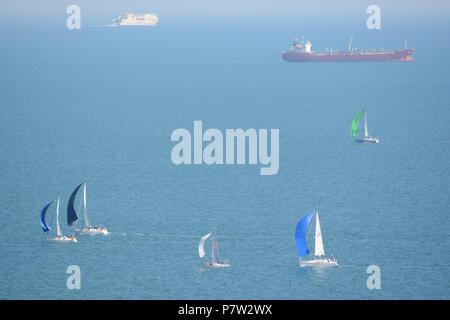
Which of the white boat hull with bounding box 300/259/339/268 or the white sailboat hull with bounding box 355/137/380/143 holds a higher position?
the white sailboat hull with bounding box 355/137/380/143

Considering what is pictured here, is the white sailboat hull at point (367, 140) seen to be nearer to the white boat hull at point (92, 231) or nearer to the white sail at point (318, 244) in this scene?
the white boat hull at point (92, 231)

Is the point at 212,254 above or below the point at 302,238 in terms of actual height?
below

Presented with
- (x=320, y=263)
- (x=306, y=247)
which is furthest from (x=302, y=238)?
(x=320, y=263)

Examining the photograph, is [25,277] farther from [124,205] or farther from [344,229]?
[344,229]

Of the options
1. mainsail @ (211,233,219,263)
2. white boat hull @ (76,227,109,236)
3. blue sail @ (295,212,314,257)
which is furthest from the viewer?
white boat hull @ (76,227,109,236)

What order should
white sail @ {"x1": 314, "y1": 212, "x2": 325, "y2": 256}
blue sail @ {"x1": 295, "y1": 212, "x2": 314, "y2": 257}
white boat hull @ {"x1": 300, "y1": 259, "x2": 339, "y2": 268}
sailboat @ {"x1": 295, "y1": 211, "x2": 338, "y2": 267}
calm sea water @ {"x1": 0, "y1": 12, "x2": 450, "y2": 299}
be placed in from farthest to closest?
white sail @ {"x1": 314, "y1": 212, "x2": 325, "y2": 256} → white boat hull @ {"x1": 300, "y1": 259, "x2": 339, "y2": 268} → sailboat @ {"x1": 295, "y1": 211, "x2": 338, "y2": 267} → blue sail @ {"x1": 295, "y1": 212, "x2": 314, "y2": 257} → calm sea water @ {"x1": 0, "y1": 12, "x2": 450, "y2": 299}

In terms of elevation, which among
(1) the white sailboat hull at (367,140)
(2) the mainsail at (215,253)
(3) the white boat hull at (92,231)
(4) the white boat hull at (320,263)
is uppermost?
(1) the white sailboat hull at (367,140)

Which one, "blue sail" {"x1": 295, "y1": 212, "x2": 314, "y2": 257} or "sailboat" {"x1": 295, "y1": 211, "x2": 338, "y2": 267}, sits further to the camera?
"sailboat" {"x1": 295, "y1": 211, "x2": 338, "y2": 267}

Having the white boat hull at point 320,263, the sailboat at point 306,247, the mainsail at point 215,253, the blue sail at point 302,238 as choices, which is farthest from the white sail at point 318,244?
the mainsail at point 215,253

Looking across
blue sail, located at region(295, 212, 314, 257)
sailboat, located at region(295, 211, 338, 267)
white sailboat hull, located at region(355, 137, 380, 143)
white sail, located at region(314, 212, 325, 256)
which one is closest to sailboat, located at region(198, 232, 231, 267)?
blue sail, located at region(295, 212, 314, 257)

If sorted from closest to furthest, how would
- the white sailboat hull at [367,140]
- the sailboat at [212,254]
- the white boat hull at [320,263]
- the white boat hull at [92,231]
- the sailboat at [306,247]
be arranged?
the sailboat at [212,254] < the sailboat at [306,247] < the white boat hull at [320,263] < the white boat hull at [92,231] < the white sailboat hull at [367,140]

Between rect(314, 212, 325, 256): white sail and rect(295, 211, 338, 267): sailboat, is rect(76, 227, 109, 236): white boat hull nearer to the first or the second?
rect(295, 211, 338, 267): sailboat

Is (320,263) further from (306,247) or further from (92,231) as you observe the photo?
(92,231)
